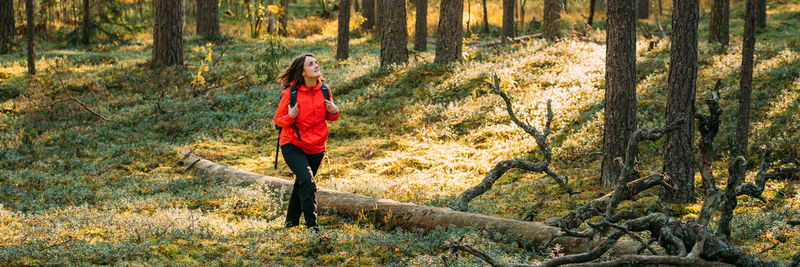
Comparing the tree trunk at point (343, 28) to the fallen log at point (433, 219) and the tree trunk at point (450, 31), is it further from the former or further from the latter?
the fallen log at point (433, 219)

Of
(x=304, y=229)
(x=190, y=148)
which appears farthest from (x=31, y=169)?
(x=304, y=229)

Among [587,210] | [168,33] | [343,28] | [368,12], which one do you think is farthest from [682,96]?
[368,12]

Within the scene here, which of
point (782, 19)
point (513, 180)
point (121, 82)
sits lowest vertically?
point (513, 180)

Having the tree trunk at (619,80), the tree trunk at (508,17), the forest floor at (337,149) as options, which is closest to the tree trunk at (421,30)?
the forest floor at (337,149)

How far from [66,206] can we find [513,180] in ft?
23.7

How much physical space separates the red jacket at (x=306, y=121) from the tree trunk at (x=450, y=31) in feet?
37.4

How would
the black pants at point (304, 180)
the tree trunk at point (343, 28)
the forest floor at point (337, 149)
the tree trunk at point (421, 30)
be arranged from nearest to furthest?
the forest floor at point (337, 149) < the black pants at point (304, 180) < the tree trunk at point (343, 28) < the tree trunk at point (421, 30)

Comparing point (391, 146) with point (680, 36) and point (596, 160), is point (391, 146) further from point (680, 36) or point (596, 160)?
point (680, 36)

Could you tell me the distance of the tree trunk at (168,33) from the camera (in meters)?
19.4

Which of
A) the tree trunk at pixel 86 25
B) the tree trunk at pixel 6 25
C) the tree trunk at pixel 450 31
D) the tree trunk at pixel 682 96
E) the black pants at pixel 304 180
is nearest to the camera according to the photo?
the black pants at pixel 304 180

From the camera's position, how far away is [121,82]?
1858 centimetres

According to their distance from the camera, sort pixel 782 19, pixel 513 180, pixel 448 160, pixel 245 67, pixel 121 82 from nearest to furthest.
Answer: pixel 513 180 < pixel 448 160 < pixel 121 82 < pixel 245 67 < pixel 782 19

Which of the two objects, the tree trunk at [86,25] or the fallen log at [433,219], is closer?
the fallen log at [433,219]

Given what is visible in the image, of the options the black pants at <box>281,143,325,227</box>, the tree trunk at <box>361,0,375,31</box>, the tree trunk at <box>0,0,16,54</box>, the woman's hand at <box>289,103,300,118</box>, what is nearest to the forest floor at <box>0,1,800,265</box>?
the black pants at <box>281,143,325,227</box>
